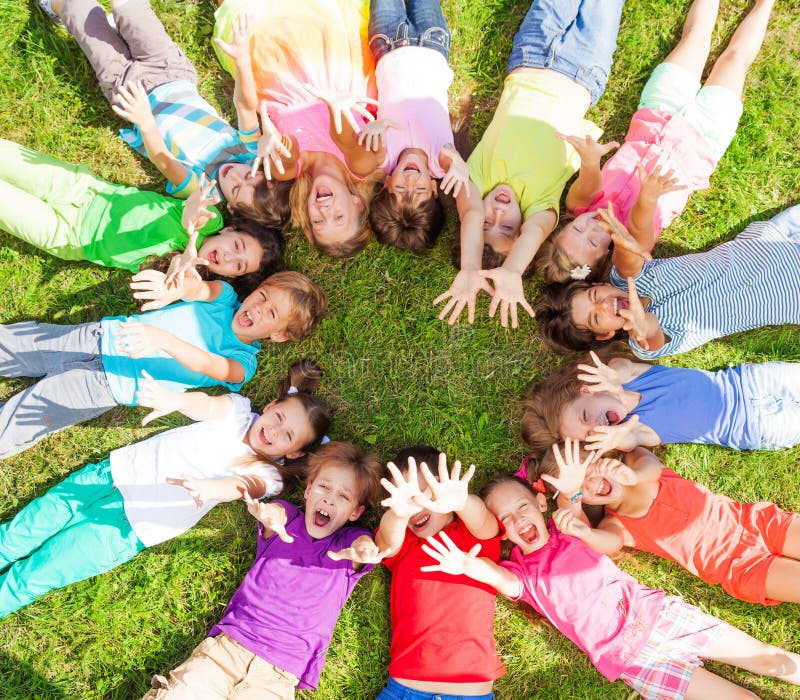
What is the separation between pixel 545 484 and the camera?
149 inches

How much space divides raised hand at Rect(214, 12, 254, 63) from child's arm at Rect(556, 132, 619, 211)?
6.01 feet

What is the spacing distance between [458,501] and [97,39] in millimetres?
3476

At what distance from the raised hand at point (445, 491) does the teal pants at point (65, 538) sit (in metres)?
1.88

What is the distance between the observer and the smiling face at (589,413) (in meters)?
3.58

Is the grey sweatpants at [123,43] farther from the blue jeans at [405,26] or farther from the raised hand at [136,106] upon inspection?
the blue jeans at [405,26]

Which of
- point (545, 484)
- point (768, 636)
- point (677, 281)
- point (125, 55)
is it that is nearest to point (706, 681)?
point (768, 636)

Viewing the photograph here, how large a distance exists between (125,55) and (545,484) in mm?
3708

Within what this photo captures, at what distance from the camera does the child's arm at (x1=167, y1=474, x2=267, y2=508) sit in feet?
11.3

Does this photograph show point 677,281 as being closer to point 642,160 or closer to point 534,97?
point 642,160

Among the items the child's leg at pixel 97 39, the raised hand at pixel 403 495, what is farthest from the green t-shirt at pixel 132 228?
the raised hand at pixel 403 495

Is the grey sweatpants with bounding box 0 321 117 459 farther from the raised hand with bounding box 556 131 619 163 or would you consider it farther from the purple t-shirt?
the raised hand with bounding box 556 131 619 163

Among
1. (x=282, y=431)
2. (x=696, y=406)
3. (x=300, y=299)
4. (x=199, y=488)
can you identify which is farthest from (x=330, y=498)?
(x=696, y=406)

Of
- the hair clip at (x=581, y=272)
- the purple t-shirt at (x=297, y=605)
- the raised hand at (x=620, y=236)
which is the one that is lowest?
the purple t-shirt at (x=297, y=605)

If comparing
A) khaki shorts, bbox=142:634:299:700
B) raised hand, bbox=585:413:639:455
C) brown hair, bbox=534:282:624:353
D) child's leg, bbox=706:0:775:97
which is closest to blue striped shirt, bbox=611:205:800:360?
brown hair, bbox=534:282:624:353
